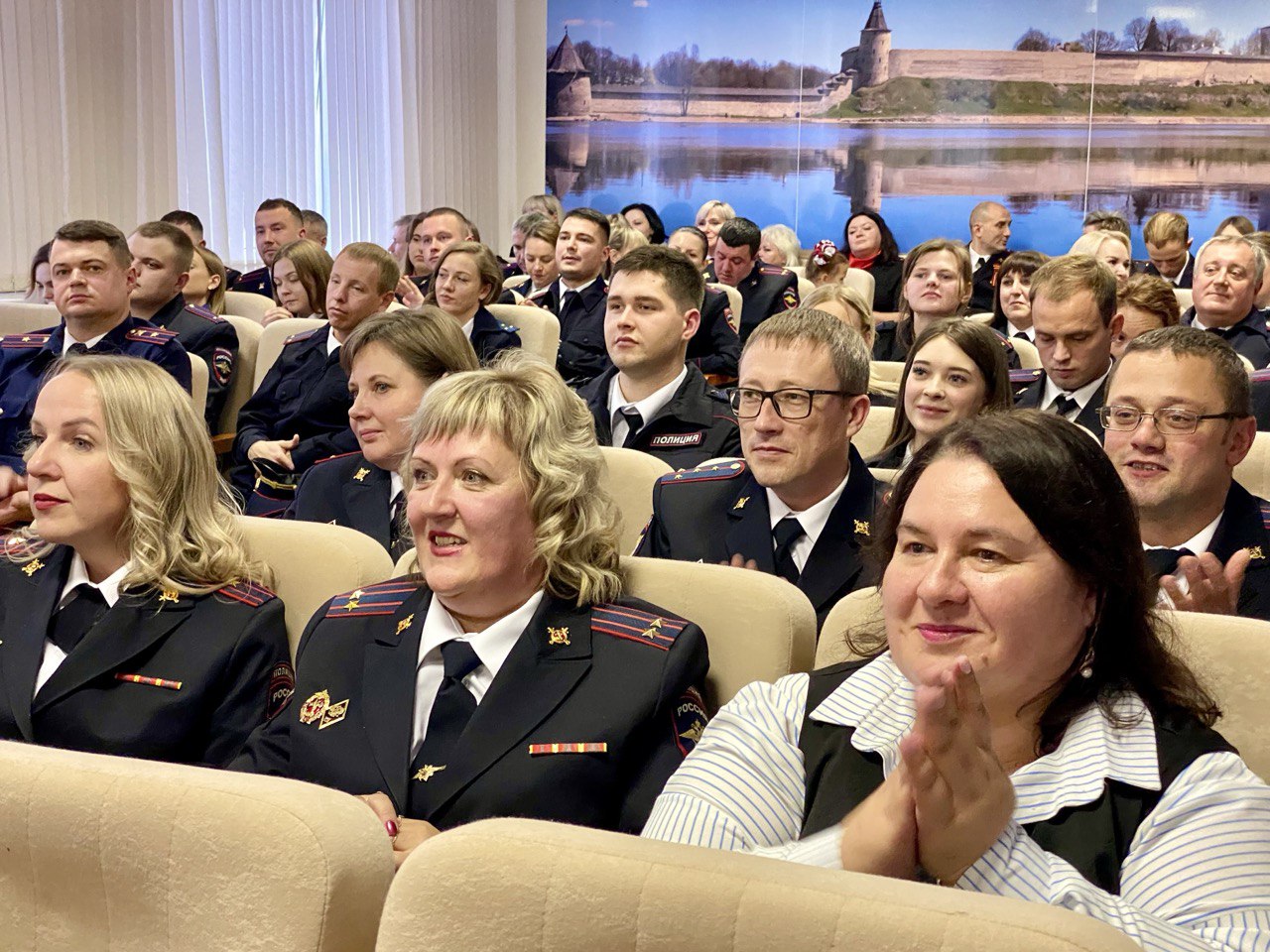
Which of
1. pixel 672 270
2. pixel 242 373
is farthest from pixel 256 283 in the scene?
pixel 672 270

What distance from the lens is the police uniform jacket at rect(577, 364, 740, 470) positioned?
3852 mm

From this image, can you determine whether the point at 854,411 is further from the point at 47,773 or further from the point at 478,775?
the point at 47,773

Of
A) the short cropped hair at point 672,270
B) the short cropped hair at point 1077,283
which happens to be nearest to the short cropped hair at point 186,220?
the short cropped hair at point 672,270

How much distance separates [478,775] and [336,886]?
0.81 meters

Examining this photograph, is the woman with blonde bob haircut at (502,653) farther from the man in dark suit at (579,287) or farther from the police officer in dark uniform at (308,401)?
the man in dark suit at (579,287)

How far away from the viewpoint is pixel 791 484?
9.13 ft

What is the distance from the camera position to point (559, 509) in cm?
203

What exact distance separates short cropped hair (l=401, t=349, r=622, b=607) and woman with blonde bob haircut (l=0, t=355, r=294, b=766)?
398 mm

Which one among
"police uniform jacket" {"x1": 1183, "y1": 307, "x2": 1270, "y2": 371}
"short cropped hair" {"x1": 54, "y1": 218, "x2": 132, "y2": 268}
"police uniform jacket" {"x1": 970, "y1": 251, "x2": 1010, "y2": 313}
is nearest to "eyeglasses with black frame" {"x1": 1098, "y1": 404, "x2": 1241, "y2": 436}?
"police uniform jacket" {"x1": 1183, "y1": 307, "x2": 1270, "y2": 371}

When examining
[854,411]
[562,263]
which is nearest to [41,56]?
[562,263]

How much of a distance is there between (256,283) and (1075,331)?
5051 mm

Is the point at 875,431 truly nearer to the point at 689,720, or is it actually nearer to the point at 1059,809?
the point at 689,720

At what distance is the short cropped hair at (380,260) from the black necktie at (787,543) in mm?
2573

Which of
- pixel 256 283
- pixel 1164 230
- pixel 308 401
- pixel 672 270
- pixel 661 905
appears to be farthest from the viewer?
pixel 1164 230
